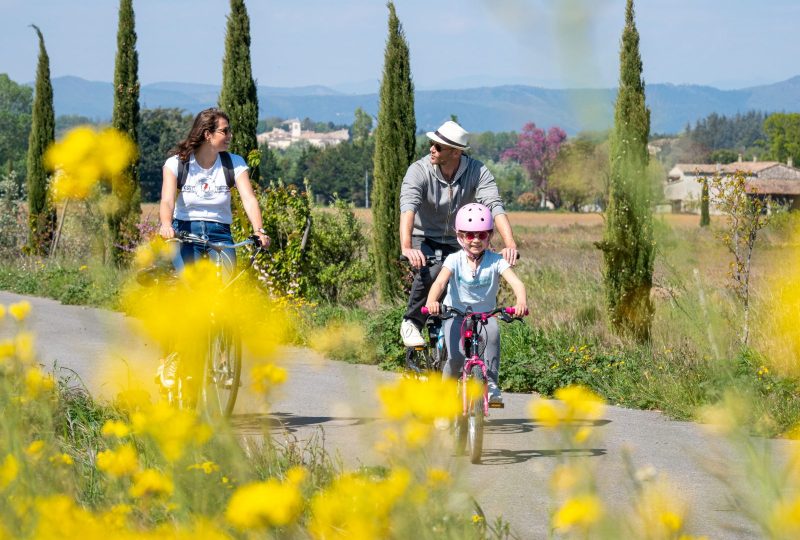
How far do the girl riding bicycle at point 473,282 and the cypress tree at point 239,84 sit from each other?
9.75 metres

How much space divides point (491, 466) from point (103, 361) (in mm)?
4401

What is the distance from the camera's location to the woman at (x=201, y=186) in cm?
698

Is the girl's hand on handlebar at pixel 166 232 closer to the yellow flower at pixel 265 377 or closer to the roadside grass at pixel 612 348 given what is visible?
the roadside grass at pixel 612 348

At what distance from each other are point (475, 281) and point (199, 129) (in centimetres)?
196

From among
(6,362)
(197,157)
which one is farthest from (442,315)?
(6,362)

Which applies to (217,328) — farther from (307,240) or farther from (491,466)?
(307,240)

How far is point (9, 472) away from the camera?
2.61m

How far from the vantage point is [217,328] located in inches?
272

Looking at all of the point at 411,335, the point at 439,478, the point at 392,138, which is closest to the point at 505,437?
the point at 411,335

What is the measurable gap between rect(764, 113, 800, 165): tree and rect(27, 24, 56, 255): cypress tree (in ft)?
409

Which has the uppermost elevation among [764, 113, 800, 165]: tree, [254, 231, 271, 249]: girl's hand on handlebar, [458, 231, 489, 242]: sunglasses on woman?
[764, 113, 800, 165]: tree

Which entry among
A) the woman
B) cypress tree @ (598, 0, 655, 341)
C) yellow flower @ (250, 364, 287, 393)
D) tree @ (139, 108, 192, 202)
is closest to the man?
the woman

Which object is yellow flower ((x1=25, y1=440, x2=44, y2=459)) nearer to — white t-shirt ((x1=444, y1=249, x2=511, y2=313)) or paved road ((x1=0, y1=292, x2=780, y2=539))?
paved road ((x1=0, y1=292, x2=780, y2=539))

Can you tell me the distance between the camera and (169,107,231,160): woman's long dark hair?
6961 mm
